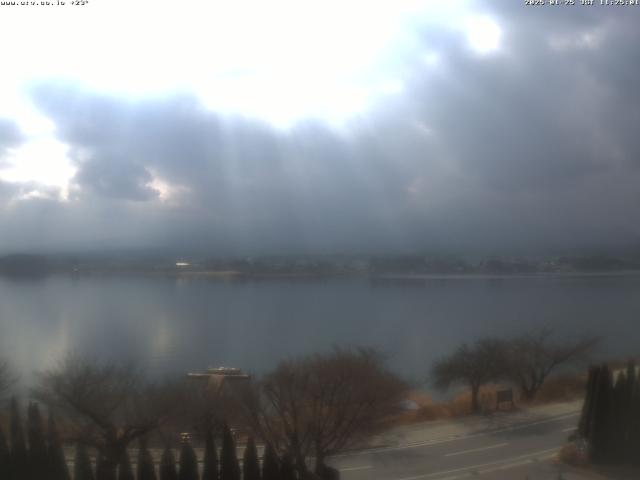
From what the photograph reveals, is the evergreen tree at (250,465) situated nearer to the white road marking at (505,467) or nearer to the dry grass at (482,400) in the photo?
the white road marking at (505,467)

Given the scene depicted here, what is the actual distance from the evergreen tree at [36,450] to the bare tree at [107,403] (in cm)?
38

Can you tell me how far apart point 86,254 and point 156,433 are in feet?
36.2

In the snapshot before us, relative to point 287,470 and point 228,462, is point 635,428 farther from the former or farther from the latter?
point 228,462

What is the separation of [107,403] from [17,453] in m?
1.17

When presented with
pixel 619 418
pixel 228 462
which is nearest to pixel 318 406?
pixel 228 462

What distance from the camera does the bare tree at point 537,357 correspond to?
10.2m

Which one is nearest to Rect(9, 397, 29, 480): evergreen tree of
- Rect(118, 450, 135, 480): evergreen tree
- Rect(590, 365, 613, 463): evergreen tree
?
Rect(118, 450, 135, 480): evergreen tree

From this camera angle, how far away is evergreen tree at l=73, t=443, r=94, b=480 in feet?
18.6

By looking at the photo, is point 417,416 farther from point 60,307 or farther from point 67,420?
point 60,307

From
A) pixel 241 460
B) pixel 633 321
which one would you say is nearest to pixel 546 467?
pixel 241 460

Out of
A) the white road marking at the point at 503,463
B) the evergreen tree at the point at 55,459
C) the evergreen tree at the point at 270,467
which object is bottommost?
the white road marking at the point at 503,463

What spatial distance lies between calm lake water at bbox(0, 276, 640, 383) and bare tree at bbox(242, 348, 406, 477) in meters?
1.83

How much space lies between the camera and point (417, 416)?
28.3ft

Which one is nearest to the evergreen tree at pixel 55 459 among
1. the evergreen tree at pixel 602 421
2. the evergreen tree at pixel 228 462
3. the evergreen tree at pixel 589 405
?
the evergreen tree at pixel 228 462
